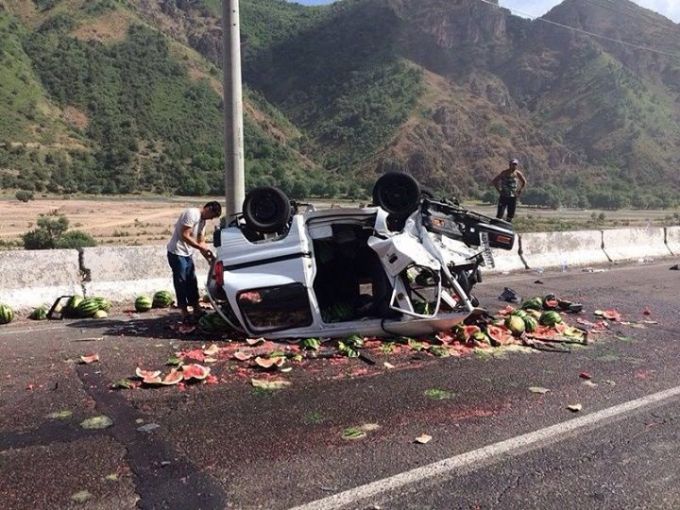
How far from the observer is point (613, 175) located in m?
102

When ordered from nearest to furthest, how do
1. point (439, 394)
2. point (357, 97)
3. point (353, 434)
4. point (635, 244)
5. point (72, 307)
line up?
point (353, 434), point (439, 394), point (72, 307), point (635, 244), point (357, 97)

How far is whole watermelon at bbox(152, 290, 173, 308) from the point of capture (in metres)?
9.00

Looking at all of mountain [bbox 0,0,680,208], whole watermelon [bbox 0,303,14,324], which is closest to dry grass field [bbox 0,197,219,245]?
mountain [bbox 0,0,680,208]

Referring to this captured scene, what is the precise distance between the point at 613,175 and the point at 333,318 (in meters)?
106

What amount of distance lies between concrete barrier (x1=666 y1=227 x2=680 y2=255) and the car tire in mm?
15161

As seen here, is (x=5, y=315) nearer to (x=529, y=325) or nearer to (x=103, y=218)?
(x=529, y=325)

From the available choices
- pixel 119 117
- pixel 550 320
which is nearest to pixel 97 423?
pixel 550 320

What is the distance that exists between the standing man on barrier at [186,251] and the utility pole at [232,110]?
6.95 feet

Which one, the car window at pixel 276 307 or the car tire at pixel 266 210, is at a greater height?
the car tire at pixel 266 210

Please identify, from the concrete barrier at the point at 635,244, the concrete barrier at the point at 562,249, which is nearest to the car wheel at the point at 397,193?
the concrete barrier at the point at 562,249

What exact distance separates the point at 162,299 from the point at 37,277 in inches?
64.9

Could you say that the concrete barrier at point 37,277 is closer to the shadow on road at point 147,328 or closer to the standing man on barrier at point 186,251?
the shadow on road at point 147,328

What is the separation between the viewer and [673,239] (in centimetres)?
1889

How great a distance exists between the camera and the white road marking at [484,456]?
3609mm
